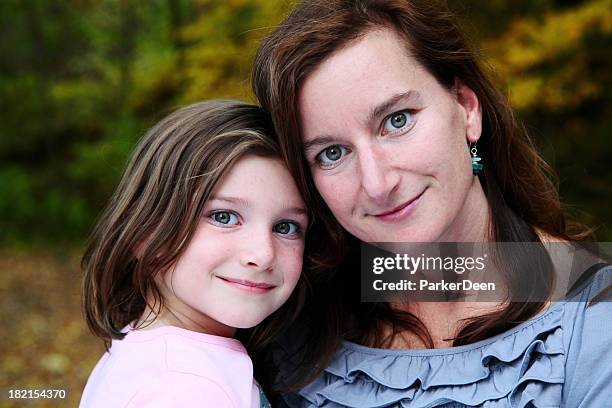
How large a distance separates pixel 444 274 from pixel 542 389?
42cm

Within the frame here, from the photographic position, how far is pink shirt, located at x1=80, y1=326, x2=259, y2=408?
5.20 feet

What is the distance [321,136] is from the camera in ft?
5.70

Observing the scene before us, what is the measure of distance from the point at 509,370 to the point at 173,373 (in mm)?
769

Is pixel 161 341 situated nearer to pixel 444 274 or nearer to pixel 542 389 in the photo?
pixel 444 274

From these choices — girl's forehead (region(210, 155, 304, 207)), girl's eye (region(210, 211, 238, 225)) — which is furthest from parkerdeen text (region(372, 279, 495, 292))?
girl's eye (region(210, 211, 238, 225))

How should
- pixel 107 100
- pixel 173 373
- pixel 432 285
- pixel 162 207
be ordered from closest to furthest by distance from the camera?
pixel 173 373, pixel 162 207, pixel 432 285, pixel 107 100

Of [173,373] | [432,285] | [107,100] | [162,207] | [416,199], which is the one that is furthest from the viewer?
[107,100]

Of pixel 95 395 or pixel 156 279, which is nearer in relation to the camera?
pixel 95 395

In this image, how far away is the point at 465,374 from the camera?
1.70 meters

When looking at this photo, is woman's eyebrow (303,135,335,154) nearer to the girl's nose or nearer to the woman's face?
the woman's face

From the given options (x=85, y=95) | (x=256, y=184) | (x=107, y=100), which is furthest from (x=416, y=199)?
(x=85, y=95)

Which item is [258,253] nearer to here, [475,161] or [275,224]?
[275,224]

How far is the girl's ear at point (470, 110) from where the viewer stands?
1.87 metres

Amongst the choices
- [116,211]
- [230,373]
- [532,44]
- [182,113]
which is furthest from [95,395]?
[532,44]
